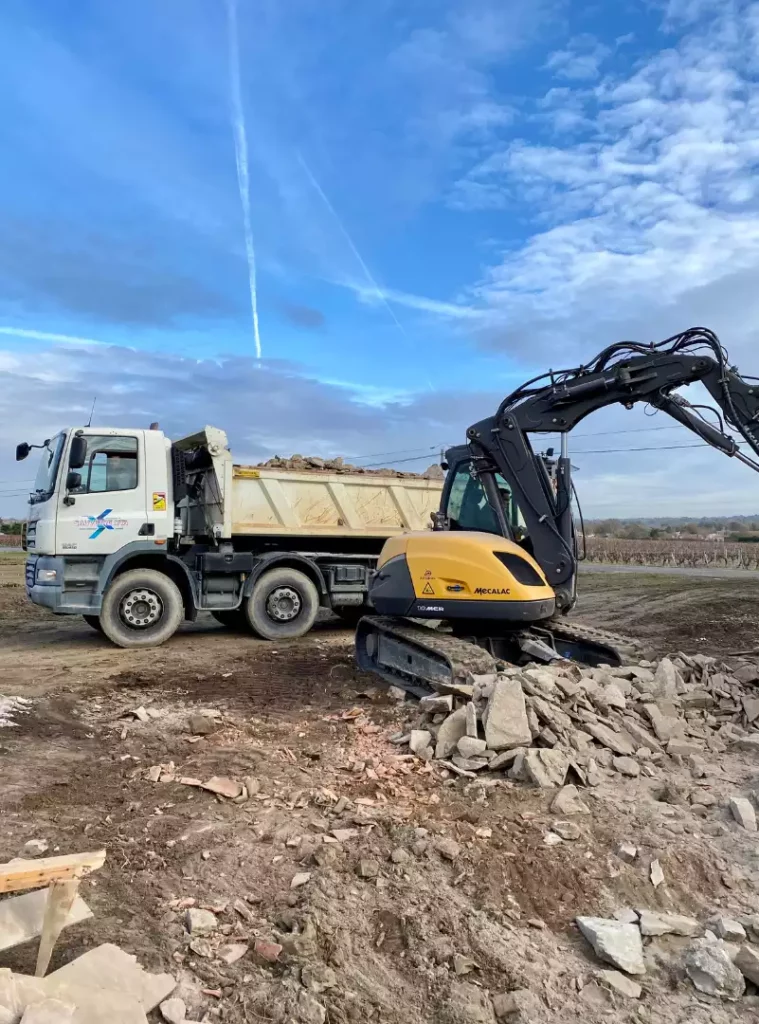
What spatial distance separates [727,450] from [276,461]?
7.18 m

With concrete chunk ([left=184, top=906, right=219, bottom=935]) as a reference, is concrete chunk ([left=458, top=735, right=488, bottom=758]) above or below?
above

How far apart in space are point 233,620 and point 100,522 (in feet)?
10.2

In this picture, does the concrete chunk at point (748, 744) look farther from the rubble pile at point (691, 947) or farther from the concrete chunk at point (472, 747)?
the rubble pile at point (691, 947)

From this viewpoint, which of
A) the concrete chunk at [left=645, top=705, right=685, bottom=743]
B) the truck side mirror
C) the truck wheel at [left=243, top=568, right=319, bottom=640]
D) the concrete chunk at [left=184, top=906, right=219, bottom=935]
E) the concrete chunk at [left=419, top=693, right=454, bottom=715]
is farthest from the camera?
the truck wheel at [left=243, top=568, right=319, bottom=640]

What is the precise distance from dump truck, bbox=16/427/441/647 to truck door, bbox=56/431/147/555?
0.01 meters

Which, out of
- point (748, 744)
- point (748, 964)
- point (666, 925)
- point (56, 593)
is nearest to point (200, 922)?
point (666, 925)

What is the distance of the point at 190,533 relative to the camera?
11.7m

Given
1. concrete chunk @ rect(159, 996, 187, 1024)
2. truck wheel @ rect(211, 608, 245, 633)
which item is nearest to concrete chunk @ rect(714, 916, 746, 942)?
concrete chunk @ rect(159, 996, 187, 1024)

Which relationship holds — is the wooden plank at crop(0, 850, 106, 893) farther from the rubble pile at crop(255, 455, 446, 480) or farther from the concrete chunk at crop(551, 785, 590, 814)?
the rubble pile at crop(255, 455, 446, 480)

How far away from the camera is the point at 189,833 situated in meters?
4.27

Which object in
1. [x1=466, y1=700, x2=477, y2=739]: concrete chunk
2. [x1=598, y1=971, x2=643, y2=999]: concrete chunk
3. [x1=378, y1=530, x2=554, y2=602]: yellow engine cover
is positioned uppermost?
[x1=378, y1=530, x2=554, y2=602]: yellow engine cover

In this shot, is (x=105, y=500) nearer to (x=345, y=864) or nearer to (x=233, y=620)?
(x=233, y=620)

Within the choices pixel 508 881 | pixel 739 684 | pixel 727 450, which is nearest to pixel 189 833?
pixel 508 881

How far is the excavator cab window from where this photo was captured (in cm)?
795
